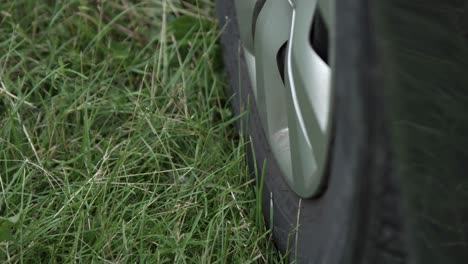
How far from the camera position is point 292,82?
5.13 ft

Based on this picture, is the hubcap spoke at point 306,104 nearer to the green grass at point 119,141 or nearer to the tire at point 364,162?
the tire at point 364,162

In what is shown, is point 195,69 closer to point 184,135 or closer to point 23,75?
point 184,135

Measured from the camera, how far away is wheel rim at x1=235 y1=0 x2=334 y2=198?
137 cm

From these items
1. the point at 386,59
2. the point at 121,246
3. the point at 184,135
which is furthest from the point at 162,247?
the point at 386,59

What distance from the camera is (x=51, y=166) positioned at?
2.00 m

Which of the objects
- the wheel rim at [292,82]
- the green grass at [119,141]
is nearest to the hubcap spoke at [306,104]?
the wheel rim at [292,82]

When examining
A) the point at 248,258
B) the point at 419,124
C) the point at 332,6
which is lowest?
the point at 248,258

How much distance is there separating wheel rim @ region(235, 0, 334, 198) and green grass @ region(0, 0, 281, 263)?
17 centimetres

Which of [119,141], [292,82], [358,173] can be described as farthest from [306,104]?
[119,141]

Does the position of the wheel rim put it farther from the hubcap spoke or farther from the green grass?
the green grass

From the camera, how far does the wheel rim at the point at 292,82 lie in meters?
1.37

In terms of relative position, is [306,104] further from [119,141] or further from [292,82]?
[119,141]

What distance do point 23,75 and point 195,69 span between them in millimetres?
450

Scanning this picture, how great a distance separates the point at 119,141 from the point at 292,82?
26.2 inches
